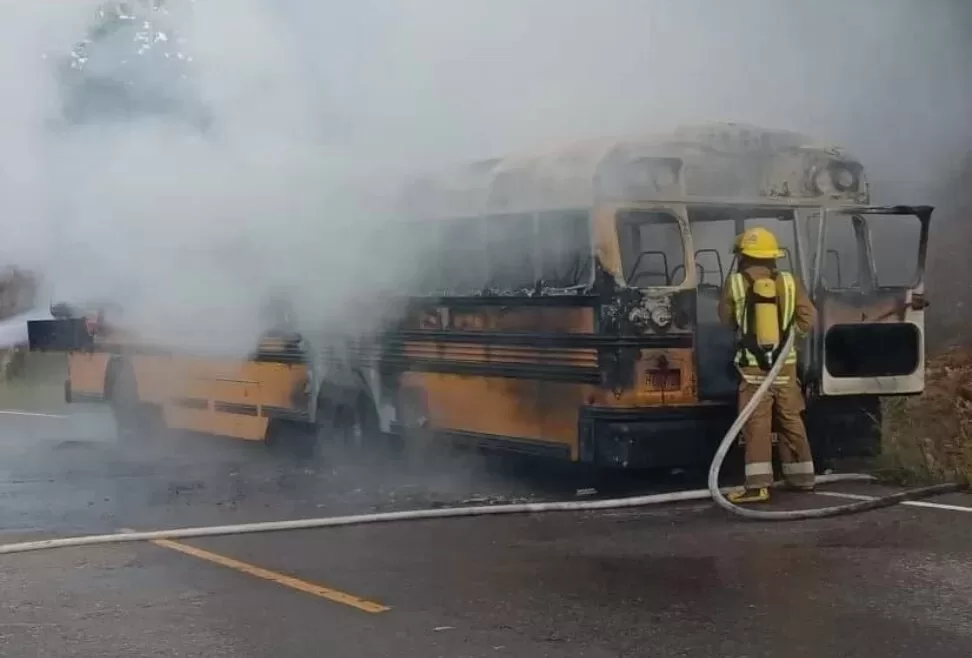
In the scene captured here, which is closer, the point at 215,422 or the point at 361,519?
the point at 361,519

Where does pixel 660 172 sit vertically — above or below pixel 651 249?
above

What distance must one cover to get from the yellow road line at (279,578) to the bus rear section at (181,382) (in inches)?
150

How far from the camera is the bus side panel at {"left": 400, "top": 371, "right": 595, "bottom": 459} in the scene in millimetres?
9359

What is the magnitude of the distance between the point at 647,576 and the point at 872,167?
679cm

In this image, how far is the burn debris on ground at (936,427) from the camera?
31.9ft

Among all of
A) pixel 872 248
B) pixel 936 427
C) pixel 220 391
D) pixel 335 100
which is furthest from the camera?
pixel 220 391

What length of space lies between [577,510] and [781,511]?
1.25 m

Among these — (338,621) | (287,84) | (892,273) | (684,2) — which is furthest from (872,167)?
(338,621)

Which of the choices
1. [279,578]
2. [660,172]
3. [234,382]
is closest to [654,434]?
[660,172]

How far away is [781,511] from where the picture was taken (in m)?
8.56

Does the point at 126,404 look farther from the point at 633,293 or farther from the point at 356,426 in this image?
the point at 633,293

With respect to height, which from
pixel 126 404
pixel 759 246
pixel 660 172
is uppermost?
pixel 660 172

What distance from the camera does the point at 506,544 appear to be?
7.84 metres

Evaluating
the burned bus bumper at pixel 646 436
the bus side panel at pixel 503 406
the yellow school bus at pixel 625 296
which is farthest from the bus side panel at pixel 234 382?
the burned bus bumper at pixel 646 436
